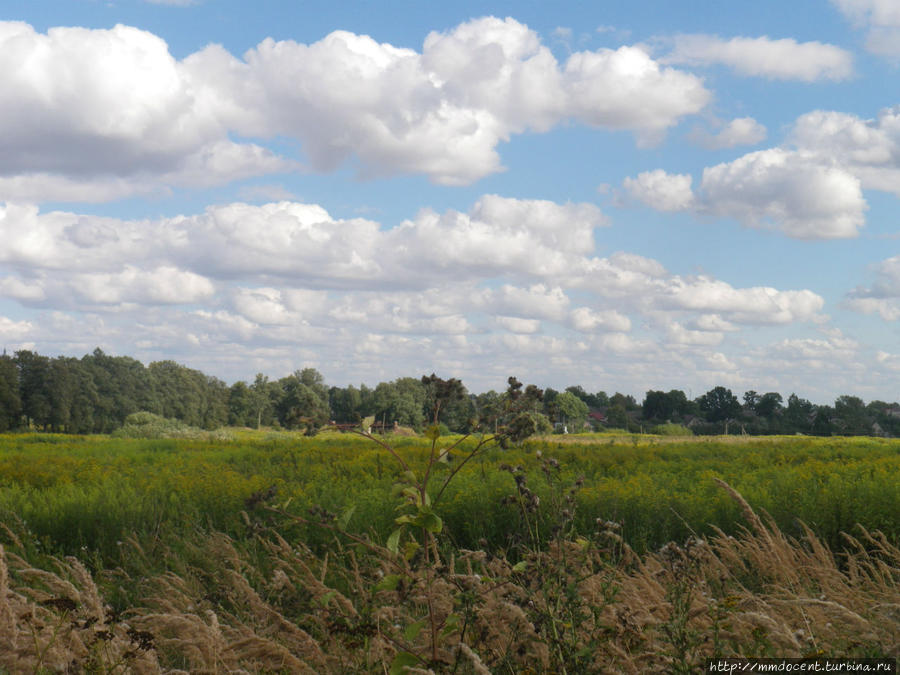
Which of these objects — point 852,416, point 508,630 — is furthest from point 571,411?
point 508,630

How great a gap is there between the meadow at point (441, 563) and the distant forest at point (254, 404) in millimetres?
35972

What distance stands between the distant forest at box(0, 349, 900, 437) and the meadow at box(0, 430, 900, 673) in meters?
36.0

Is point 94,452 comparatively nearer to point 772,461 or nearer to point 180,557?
point 180,557

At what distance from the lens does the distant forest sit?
61.1 metres

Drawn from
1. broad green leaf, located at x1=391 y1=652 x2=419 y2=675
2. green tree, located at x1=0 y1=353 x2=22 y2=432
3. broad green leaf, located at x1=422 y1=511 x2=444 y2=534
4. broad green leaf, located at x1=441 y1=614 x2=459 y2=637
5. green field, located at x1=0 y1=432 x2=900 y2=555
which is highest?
broad green leaf, located at x1=422 y1=511 x2=444 y2=534

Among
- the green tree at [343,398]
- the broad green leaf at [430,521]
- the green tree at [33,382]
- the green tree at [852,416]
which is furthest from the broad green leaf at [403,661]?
the green tree at [852,416]

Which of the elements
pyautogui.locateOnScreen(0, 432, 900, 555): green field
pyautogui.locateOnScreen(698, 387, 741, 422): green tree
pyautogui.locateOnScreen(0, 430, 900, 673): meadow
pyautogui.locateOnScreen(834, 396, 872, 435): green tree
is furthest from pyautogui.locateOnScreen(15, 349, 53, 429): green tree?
pyautogui.locateOnScreen(834, 396, 872, 435): green tree

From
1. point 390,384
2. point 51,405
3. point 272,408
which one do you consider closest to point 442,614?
point 51,405

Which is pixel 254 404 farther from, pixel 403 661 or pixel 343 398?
pixel 403 661

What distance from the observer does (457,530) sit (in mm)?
8695

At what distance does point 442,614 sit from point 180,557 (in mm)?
4774

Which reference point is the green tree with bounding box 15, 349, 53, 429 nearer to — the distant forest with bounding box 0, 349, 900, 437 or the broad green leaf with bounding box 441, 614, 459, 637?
the distant forest with bounding box 0, 349, 900, 437

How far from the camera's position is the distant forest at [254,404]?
6109 centimetres

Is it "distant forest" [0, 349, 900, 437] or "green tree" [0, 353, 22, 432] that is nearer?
"green tree" [0, 353, 22, 432]
